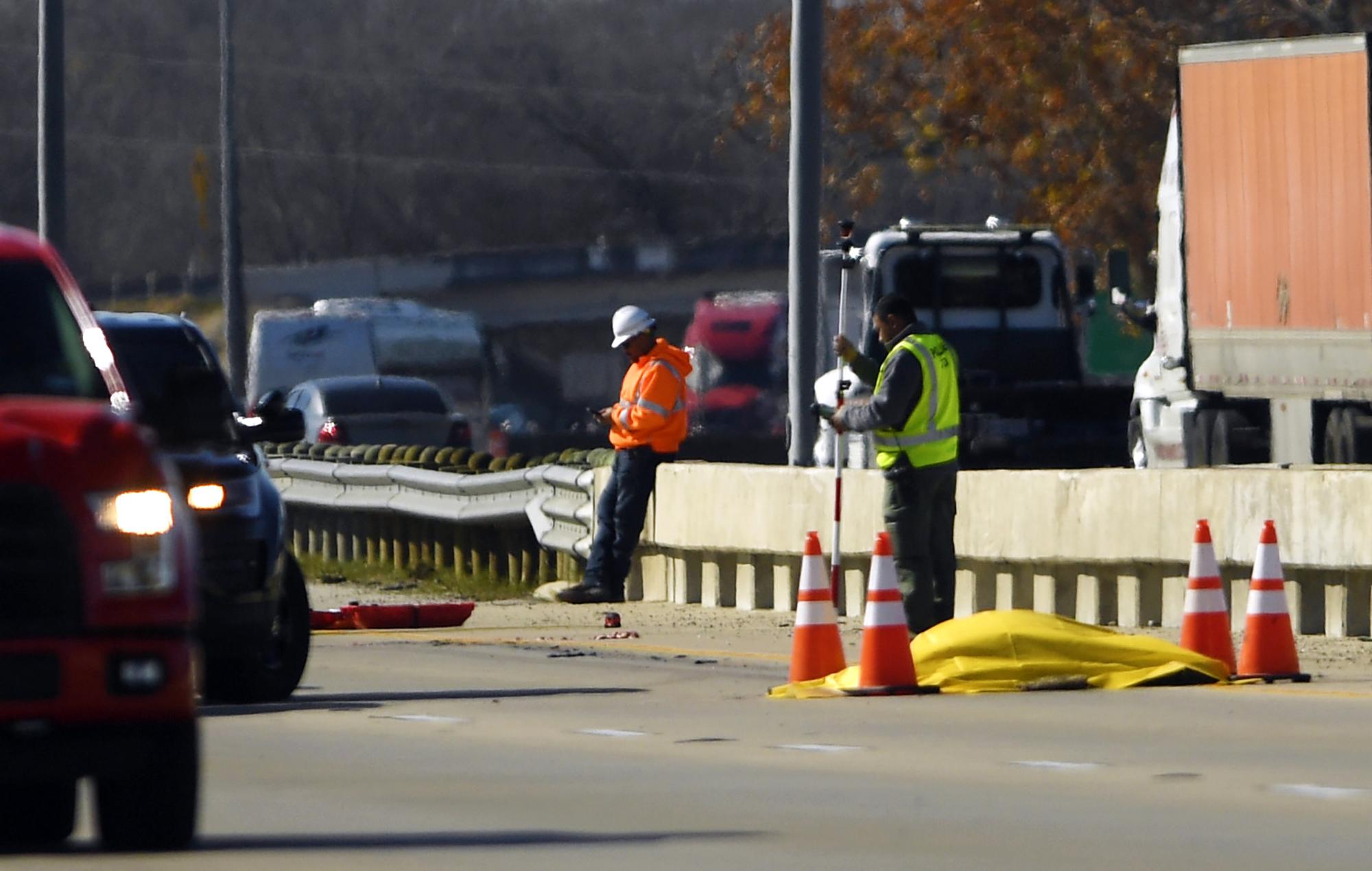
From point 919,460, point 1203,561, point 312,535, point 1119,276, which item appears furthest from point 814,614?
point 1119,276

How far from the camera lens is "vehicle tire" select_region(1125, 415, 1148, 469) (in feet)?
94.1

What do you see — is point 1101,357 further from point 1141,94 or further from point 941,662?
point 941,662

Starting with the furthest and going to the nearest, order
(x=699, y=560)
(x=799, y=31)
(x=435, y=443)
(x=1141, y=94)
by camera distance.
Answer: (x=1141, y=94) < (x=435, y=443) < (x=799, y=31) < (x=699, y=560)

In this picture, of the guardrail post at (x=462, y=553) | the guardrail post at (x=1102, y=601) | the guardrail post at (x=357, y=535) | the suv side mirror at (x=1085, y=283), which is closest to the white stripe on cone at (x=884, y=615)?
the guardrail post at (x=1102, y=601)

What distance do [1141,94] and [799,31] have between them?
23.3m

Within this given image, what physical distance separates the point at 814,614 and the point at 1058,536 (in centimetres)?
425

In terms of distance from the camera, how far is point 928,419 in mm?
16766

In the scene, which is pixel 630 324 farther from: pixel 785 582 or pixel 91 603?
pixel 91 603

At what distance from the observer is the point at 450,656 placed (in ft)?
56.1

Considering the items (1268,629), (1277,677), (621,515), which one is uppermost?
(621,515)

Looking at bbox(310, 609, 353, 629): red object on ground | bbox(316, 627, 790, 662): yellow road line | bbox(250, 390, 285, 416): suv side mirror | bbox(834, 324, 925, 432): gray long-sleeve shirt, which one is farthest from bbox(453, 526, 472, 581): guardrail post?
bbox(250, 390, 285, 416): suv side mirror

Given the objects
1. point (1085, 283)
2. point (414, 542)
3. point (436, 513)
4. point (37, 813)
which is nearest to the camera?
point (37, 813)

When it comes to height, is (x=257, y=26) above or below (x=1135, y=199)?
above

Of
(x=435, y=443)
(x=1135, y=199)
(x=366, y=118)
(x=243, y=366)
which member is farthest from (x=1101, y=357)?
(x=366, y=118)
